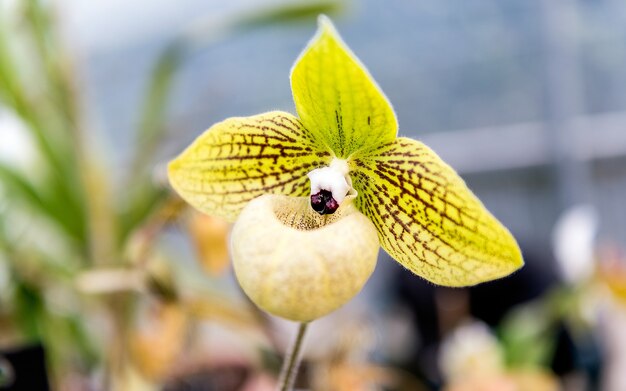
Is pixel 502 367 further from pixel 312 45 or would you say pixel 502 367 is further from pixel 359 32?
pixel 359 32

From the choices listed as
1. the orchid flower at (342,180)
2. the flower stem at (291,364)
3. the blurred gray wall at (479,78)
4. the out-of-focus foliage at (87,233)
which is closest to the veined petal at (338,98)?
the orchid flower at (342,180)

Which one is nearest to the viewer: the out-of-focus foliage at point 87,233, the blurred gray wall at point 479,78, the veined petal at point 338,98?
the veined petal at point 338,98

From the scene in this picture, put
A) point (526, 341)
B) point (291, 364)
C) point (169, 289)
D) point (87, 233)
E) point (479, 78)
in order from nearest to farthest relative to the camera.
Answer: point (291, 364)
point (169, 289)
point (526, 341)
point (87, 233)
point (479, 78)

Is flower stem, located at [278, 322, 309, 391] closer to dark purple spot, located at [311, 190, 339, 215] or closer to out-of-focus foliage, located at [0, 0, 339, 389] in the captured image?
dark purple spot, located at [311, 190, 339, 215]

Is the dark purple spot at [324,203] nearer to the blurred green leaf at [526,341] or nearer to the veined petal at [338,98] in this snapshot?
the veined petal at [338,98]

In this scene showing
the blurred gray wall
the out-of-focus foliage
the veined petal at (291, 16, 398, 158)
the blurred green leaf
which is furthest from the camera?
A: the blurred gray wall

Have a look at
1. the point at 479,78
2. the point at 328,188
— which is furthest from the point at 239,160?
the point at 479,78

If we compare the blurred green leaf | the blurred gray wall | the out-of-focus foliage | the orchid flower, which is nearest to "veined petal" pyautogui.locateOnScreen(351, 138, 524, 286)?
the orchid flower

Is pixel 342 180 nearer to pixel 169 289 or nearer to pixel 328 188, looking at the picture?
pixel 328 188
